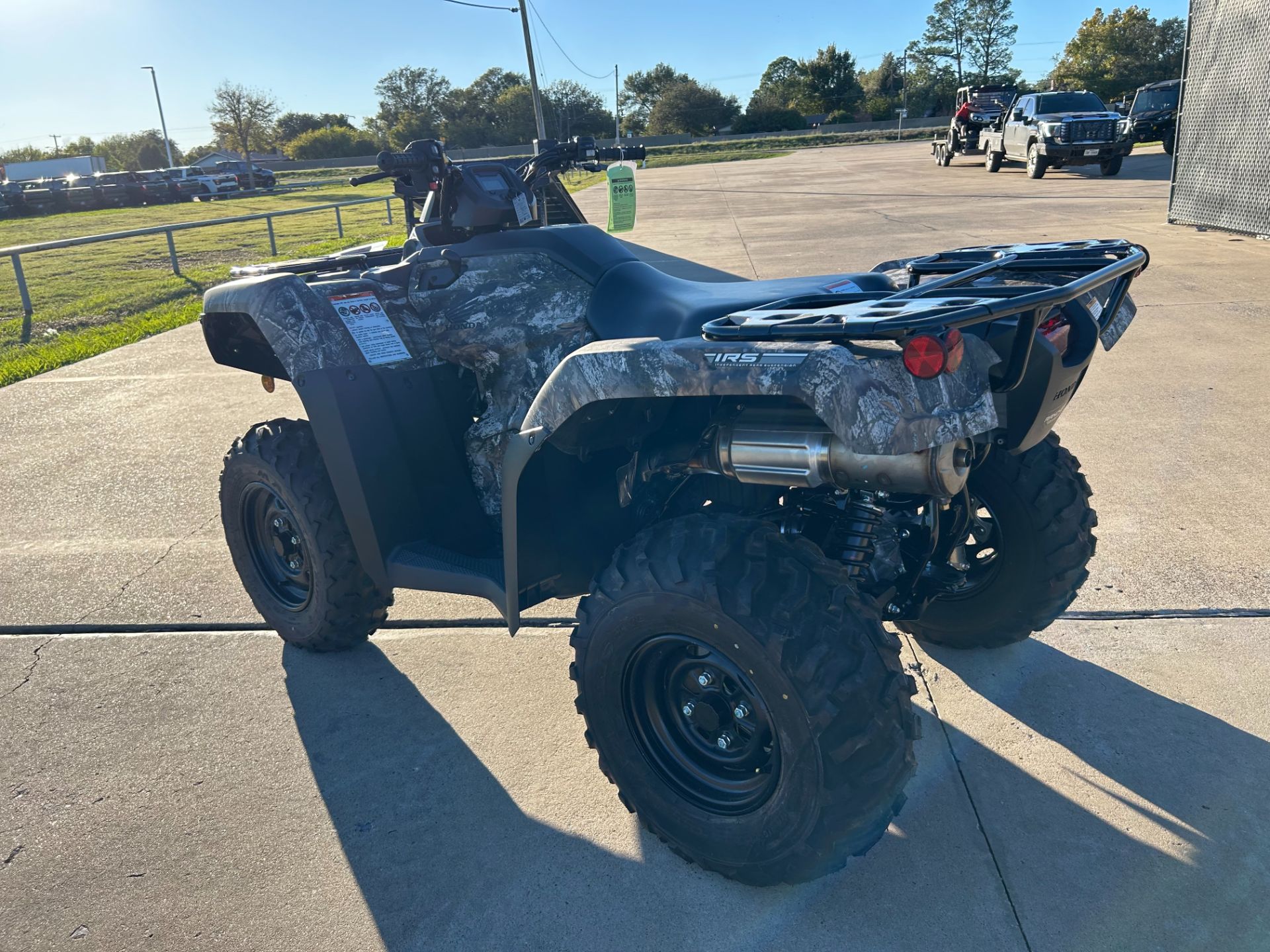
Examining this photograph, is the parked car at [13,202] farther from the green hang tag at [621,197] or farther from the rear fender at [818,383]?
the rear fender at [818,383]

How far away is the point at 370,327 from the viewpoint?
294cm

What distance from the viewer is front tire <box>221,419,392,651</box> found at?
319 centimetres

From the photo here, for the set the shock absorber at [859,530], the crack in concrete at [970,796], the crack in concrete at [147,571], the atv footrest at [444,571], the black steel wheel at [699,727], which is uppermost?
the shock absorber at [859,530]

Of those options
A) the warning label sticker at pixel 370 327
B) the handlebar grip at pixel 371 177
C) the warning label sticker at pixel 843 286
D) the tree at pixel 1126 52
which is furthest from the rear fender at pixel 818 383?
the tree at pixel 1126 52

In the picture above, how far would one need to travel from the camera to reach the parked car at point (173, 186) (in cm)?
3775

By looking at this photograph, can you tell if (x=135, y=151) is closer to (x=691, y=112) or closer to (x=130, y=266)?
(x=691, y=112)

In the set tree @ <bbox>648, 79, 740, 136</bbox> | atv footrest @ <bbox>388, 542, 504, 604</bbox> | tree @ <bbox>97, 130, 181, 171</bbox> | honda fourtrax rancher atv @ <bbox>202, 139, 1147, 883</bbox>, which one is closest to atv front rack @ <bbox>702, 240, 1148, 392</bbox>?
honda fourtrax rancher atv @ <bbox>202, 139, 1147, 883</bbox>

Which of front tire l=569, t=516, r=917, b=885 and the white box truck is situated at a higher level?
the white box truck

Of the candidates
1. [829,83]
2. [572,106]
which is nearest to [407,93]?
[572,106]

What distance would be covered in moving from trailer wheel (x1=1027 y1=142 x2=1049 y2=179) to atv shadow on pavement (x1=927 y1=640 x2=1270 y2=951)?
67.5ft

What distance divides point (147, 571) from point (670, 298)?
306 cm

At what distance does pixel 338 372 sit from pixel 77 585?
222cm

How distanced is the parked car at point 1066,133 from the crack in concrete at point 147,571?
67.0 ft

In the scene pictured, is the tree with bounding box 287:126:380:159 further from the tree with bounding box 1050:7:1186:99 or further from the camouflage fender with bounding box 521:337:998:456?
the camouflage fender with bounding box 521:337:998:456
